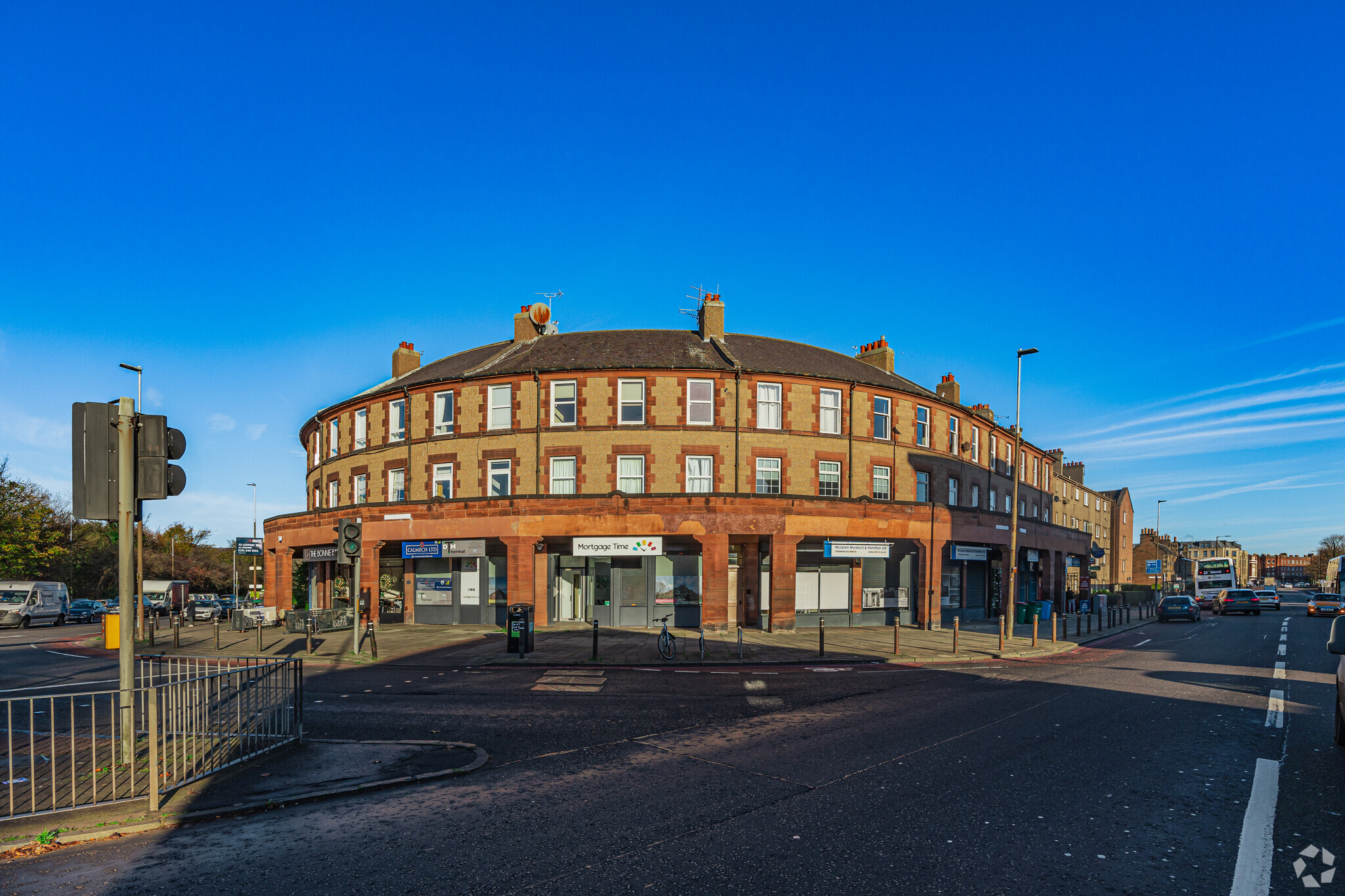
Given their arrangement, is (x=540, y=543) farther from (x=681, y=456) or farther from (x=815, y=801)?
(x=815, y=801)

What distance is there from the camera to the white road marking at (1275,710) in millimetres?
11281

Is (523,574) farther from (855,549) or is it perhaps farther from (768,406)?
(855,549)

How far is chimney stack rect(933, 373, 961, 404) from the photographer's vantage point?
40656 millimetres

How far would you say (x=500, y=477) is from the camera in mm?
31500

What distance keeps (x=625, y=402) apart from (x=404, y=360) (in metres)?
15.6

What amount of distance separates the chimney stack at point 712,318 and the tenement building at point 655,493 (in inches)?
3.6

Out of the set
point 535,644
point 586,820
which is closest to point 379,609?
point 535,644

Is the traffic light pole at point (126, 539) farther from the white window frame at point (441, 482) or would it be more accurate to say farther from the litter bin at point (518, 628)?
the white window frame at point (441, 482)

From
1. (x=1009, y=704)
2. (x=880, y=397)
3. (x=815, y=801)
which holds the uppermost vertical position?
(x=880, y=397)

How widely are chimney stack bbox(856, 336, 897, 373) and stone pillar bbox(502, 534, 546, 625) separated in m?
20.3

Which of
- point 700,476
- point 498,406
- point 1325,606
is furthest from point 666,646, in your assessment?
point 1325,606

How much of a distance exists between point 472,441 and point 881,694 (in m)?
21.9

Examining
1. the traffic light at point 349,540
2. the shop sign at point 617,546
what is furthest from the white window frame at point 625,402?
the traffic light at point 349,540

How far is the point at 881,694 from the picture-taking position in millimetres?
14383
